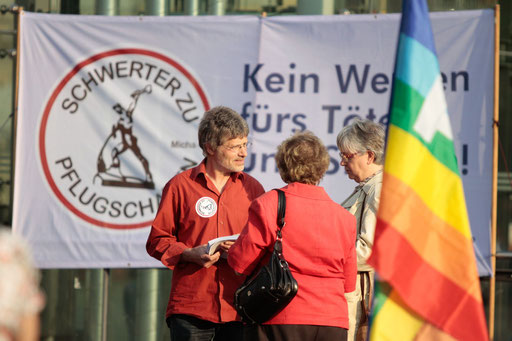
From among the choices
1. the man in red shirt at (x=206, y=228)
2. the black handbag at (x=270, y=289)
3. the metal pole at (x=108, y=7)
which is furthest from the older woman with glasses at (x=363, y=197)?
the metal pole at (x=108, y=7)

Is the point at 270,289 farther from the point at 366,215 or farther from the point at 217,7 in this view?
the point at 217,7

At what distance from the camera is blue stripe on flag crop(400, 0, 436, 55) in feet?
10.9

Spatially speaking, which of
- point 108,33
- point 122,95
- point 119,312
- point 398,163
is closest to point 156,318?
point 119,312

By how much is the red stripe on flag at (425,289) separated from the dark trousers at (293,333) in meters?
0.49

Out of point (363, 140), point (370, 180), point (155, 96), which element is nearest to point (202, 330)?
point (370, 180)

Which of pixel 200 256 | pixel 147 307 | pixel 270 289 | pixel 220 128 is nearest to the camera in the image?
pixel 270 289

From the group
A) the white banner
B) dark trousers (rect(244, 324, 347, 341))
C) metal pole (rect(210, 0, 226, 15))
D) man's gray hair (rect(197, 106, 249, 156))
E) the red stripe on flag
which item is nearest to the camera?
the red stripe on flag

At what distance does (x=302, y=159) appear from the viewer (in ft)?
11.8

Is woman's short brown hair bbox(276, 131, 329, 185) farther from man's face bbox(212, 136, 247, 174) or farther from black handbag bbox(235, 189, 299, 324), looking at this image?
man's face bbox(212, 136, 247, 174)

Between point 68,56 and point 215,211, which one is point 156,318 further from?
point 215,211

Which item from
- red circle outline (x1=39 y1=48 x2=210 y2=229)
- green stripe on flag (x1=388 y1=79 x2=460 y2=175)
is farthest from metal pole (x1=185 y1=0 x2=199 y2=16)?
green stripe on flag (x1=388 y1=79 x2=460 y2=175)

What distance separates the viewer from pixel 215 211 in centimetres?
402

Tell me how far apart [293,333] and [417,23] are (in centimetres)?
135

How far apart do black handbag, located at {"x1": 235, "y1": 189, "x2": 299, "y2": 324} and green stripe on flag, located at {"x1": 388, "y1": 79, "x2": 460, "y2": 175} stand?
59cm
